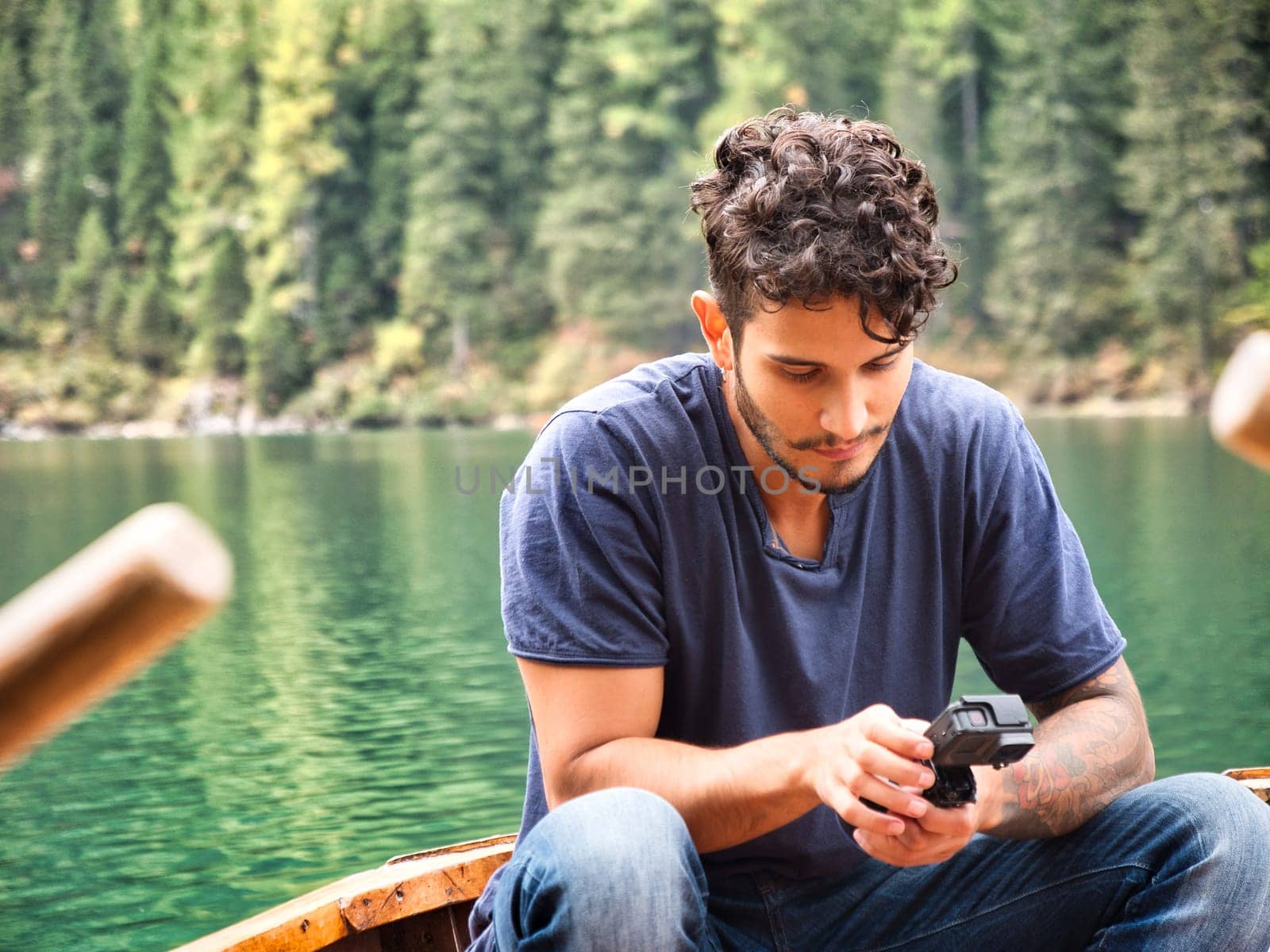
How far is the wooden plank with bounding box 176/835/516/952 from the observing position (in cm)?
169

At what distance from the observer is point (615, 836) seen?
1.22 m

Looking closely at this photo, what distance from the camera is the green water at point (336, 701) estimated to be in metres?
4.78

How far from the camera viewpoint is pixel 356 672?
7.36 m

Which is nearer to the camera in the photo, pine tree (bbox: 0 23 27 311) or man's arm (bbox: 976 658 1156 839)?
man's arm (bbox: 976 658 1156 839)

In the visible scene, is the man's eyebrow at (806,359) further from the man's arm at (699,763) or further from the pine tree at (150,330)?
the pine tree at (150,330)

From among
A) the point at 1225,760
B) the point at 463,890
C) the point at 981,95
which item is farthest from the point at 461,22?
the point at 463,890

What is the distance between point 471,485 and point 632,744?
1458 centimetres

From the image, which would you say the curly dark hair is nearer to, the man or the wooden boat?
the man

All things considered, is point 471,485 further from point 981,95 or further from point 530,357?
point 981,95

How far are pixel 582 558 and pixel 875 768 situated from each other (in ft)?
1.20

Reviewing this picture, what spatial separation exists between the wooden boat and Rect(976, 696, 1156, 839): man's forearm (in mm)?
782

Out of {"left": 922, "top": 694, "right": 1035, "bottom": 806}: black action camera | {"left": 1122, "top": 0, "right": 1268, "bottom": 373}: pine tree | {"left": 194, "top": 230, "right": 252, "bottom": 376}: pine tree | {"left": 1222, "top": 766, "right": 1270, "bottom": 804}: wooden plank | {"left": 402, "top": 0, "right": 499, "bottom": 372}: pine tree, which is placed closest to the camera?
{"left": 922, "top": 694, "right": 1035, "bottom": 806}: black action camera

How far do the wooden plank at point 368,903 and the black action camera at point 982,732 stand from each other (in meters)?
0.86

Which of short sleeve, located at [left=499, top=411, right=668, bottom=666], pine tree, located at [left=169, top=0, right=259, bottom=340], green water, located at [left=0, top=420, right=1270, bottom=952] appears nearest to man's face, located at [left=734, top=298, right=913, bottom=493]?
short sleeve, located at [left=499, top=411, right=668, bottom=666]
